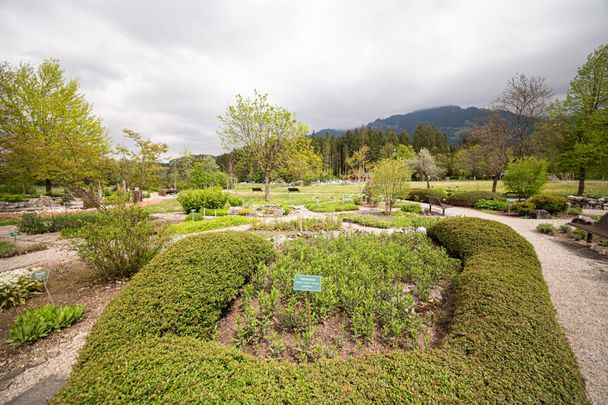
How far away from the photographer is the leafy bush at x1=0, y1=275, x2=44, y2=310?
172 inches

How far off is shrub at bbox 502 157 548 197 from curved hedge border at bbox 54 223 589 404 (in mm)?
18838

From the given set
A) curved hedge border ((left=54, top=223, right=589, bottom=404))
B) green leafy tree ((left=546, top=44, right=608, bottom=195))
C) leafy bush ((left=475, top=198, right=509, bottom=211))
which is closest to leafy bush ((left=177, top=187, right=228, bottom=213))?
curved hedge border ((left=54, top=223, right=589, bottom=404))

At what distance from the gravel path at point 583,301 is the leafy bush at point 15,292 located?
9018 mm

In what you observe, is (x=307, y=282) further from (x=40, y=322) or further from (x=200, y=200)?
(x=200, y=200)

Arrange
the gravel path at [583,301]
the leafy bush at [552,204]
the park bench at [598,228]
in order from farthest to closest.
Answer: the leafy bush at [552,204]
the park bench at [598,228]
the gravel path at [583,301]

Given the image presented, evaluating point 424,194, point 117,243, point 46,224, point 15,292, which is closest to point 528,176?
point 424,194

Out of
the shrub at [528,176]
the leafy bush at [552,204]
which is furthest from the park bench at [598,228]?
the shrub at [528,176]

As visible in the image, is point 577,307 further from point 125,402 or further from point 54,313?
point 54,313

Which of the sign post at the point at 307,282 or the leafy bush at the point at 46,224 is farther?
the leafy bush at the point at 46,224

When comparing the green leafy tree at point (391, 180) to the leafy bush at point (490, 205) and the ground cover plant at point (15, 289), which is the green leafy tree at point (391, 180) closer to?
the leafy bush at point (490, 205)

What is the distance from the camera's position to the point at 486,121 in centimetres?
2514

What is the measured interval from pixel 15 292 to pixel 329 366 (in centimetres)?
624

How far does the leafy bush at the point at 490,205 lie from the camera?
16141 millimetres

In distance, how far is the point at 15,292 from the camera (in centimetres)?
446
